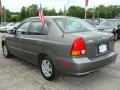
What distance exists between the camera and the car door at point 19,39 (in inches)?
241

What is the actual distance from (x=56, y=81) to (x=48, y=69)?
351 millimetres

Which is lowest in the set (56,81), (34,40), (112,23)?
(56,81)

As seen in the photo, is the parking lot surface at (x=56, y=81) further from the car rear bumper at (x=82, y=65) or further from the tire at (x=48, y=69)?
the car rear bumper at (x=82, y=65)

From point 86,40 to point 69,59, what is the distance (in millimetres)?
547

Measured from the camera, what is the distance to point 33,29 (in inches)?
225

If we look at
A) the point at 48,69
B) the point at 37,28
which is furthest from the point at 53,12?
the point at 48,69

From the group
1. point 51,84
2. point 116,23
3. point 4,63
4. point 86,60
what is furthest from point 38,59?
point 116,23

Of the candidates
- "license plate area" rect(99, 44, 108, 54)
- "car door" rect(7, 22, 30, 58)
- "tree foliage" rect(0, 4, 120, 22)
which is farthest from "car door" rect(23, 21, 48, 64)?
"tree foliage" rect(0, 4, 120, 22)

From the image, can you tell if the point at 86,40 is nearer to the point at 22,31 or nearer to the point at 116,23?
the point at 22,31

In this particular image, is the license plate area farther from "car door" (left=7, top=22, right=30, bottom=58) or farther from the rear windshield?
"car door" (left=7, top=22, right=30, bottom=58)

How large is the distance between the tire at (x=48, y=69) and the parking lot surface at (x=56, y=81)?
0.12m

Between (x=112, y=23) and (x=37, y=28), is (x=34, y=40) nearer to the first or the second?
(x=37, y=28)

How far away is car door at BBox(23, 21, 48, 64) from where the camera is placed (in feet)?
17.1

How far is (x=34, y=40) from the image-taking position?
5.46 m
